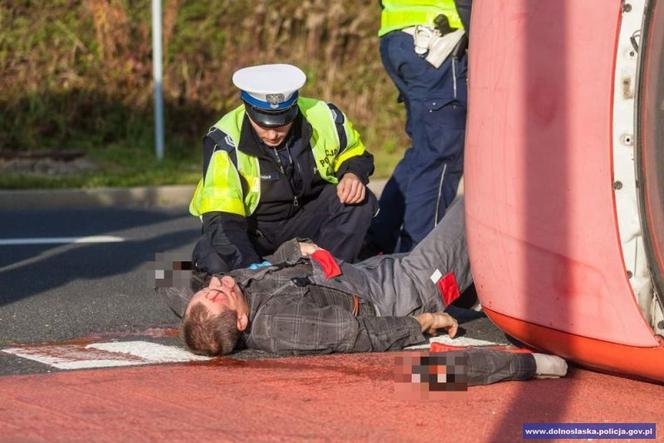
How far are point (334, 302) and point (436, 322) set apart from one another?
1.53 feet

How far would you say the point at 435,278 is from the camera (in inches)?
237

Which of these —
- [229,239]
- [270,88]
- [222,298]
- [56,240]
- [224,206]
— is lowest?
[56,240]

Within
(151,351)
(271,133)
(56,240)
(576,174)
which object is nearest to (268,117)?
(271,133)

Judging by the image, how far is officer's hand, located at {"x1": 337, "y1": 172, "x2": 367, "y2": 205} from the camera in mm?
6582

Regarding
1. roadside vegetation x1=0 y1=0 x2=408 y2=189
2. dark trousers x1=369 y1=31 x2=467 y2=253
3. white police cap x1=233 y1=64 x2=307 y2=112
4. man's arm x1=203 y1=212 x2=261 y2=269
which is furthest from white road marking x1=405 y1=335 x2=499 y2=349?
roadside vegetation x1=0 y1=0 x2=408 y2=189

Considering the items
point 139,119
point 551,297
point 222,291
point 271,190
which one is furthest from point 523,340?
point 139,119

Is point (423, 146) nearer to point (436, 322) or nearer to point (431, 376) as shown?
point (436, 322)

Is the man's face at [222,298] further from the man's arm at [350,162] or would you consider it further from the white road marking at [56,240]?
the white road marking at [56,240]

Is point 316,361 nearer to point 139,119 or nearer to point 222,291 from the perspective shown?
point 222,291

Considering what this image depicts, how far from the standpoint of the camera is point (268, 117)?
6.17m

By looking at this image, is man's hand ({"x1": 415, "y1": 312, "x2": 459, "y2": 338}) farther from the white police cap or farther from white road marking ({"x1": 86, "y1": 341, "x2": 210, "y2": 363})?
the white police cap

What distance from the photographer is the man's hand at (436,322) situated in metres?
5.81

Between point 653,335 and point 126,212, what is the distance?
6.83 metres

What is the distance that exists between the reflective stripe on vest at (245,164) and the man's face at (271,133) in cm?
9
